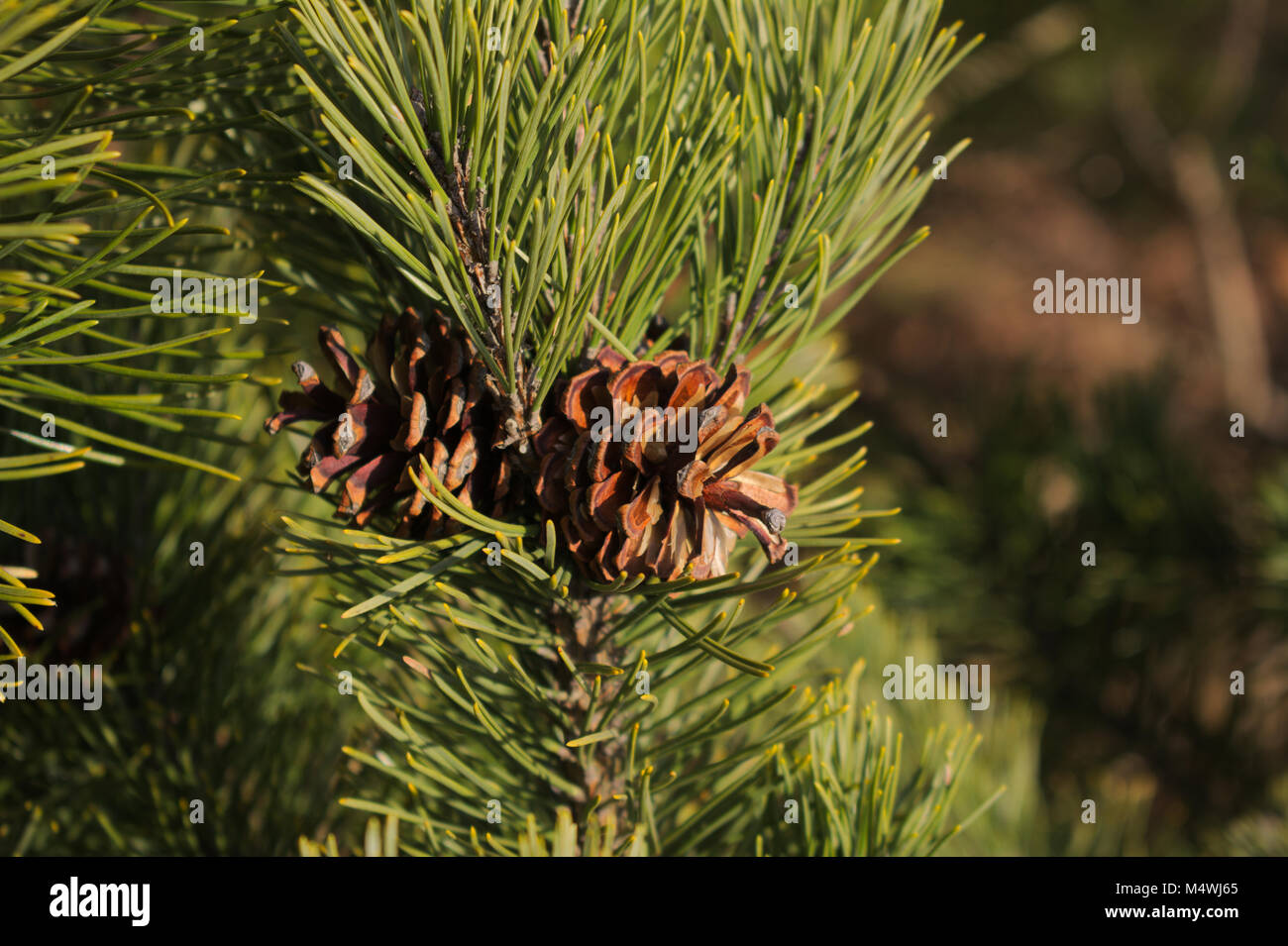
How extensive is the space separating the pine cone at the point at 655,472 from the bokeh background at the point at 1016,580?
0.12 meters

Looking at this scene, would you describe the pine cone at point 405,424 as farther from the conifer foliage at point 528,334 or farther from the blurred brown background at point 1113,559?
the blurred brown background at point 1113,559

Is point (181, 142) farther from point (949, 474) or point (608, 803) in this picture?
point (949, 474)

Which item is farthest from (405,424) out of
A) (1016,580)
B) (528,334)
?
(1016,580)

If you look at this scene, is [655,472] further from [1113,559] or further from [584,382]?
[1113,559]

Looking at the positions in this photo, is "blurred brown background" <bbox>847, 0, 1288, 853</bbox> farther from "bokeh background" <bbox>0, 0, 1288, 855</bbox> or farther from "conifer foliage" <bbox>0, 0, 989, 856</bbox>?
"conifer foliage" <bbox>0, 0, 989, 856</bbox>

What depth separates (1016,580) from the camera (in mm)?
716

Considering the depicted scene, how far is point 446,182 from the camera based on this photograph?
26cm

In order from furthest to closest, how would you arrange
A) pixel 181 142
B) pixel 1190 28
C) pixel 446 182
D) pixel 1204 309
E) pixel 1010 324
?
pixel 1010 324
pixel 1204 309
pixel 1190 28
pixel 181 142
pixel 446 182

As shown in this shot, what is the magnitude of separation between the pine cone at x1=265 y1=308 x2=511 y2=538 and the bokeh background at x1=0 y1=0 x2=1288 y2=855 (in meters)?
0.06

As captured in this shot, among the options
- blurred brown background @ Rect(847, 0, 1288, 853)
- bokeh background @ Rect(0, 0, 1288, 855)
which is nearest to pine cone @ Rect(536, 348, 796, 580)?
bokeh background @ Rect(0, 0, 1288, 855)

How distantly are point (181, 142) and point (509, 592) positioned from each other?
30 centimetres

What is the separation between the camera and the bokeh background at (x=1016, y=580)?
0.42 metres

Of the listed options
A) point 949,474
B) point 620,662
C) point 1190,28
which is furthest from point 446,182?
point 1190,28

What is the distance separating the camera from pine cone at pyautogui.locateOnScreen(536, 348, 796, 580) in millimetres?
260
